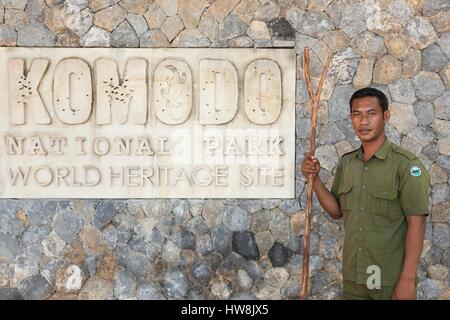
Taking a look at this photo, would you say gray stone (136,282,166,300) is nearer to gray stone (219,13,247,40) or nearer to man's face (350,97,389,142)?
gray stone (219,13,247,40)

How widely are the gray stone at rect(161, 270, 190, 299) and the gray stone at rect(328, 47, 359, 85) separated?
2026 millimetres

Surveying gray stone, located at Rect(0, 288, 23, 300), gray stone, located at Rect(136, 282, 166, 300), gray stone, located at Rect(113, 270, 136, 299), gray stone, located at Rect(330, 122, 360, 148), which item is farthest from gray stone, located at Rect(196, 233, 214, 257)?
gray stone, located at Rect(0, 288, 23, 300)

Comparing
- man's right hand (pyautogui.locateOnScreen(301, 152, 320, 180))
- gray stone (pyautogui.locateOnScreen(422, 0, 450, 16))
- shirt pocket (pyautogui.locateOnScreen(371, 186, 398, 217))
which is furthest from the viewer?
gray stone (pyautogui.locateOnScreen(422, 0, 450, 16))

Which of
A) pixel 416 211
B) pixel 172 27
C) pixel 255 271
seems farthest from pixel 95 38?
pixel 416 211

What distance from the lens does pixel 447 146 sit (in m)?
5.26

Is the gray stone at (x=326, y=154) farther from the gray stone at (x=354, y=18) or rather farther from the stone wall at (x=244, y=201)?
the gray stone at (x=354, y=18)

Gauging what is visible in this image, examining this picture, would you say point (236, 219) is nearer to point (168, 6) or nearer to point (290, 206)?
point (290, 206)

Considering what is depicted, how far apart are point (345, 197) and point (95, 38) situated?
2.55 metres

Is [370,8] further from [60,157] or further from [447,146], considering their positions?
[60,157]

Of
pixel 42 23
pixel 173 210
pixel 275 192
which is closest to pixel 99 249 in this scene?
pixel 173 210

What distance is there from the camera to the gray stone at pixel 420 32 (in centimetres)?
526

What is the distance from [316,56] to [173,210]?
1708 millimetres

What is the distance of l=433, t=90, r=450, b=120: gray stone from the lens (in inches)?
207

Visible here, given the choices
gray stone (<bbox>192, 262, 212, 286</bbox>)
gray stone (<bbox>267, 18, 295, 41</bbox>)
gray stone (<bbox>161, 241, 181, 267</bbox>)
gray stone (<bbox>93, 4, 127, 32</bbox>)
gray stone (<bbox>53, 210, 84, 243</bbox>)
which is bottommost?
gray stone (<bbox>192, 262, 212, 286</bbox>)
